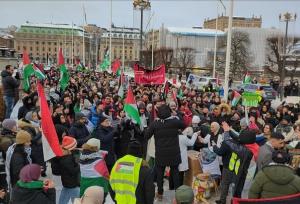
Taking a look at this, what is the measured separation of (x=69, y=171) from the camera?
18.0 feet

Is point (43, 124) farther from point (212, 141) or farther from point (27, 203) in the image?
point (212, 141)

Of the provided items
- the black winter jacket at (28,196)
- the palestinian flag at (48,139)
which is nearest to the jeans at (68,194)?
the palestinian flag at (48,139)

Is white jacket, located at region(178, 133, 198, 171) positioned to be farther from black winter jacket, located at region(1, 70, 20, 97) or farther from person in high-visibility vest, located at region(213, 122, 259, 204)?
black winter jacket, located at region(1, 70, 20, 97)

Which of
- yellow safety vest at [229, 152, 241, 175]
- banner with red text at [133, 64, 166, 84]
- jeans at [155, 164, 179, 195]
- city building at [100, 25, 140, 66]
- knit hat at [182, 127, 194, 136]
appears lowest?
jeans at [155, 164, 179, 195]

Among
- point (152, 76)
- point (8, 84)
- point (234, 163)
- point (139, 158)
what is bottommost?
point (234, 163)

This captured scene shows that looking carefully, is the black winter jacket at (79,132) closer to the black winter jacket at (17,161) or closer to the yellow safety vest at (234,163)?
the black winter jacket at (17,161)

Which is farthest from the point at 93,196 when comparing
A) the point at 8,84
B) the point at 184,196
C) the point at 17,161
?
the point at 8,84

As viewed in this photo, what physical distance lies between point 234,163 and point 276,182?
196cm

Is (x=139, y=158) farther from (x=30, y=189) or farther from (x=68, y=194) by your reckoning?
(x=68, y=194)

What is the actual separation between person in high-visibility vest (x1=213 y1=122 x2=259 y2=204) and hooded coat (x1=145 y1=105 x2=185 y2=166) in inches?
26.9

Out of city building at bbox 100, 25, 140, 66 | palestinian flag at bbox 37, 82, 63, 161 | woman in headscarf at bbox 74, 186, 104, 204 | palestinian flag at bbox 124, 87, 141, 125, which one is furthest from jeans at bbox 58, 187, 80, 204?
city building at bbox 100, 25, 140, 66

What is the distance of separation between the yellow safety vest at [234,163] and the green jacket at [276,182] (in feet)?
5.64

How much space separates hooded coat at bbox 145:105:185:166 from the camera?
22.0 ft

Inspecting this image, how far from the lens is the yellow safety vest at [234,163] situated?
625cm
